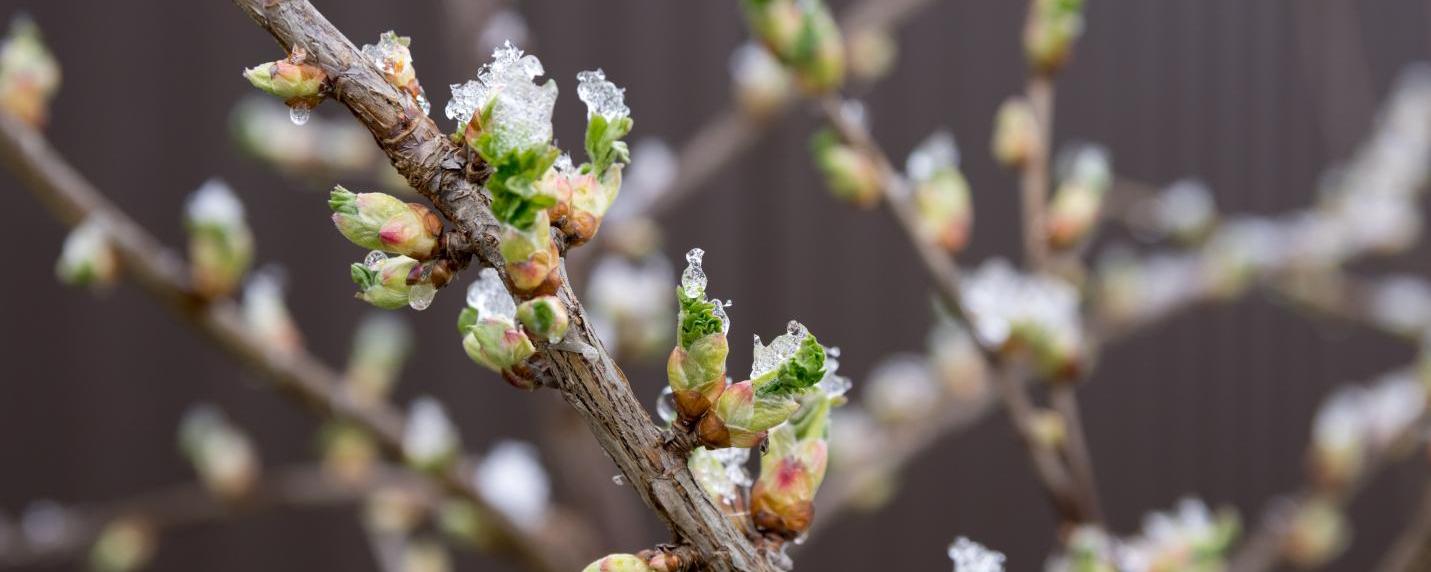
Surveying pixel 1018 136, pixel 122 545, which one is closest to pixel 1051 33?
pixel 1018 136

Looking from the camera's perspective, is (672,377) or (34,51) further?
(34,51)

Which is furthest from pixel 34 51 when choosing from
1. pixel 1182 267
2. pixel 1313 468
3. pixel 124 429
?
pixel 124 429

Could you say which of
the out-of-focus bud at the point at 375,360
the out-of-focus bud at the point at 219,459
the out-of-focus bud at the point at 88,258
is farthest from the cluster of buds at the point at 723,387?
the out-of-focus bud at the point at 219,459

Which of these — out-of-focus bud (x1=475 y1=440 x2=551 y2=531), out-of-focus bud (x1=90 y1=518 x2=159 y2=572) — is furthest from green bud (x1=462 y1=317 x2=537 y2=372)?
out-of-focus bud (x1=90 y1=518 x2=159 y2=572)

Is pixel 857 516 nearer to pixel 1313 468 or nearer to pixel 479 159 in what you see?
pixel 1313 468

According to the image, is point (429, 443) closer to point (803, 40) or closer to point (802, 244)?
point (803, 40)
